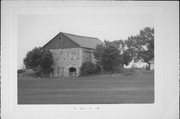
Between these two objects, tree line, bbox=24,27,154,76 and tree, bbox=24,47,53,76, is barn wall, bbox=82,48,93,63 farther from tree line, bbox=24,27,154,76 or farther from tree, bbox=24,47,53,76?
tree, bbox=24,47,53,76

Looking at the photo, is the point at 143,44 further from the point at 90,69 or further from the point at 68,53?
the point at 68,53

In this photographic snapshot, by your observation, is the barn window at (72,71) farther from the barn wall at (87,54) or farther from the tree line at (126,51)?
the tree line at (126,51)

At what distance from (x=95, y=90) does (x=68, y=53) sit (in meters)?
0.67

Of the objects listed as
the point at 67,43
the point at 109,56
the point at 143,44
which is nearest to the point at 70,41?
the point at 67,43

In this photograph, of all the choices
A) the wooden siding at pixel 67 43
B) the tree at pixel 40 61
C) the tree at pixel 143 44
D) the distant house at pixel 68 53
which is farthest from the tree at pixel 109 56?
the tree at pixel 40 61

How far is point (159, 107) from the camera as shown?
6754 millimetres

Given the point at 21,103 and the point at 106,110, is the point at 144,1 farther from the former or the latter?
the point at 21,103

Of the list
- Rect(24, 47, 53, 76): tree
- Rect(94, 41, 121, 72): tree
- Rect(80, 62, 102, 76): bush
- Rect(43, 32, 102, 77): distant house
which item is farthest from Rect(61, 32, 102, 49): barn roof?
Rect(24, 47, 53, 76): tree

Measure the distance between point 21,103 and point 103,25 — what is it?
5.46 ft

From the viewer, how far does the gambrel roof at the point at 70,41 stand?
6715mm

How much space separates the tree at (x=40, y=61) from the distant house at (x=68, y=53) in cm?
7

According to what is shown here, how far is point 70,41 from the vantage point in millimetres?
6766

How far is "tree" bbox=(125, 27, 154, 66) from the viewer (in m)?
6.74

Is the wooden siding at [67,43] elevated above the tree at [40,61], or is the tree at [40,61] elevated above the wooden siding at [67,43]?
the wooden siding at [67,43]
